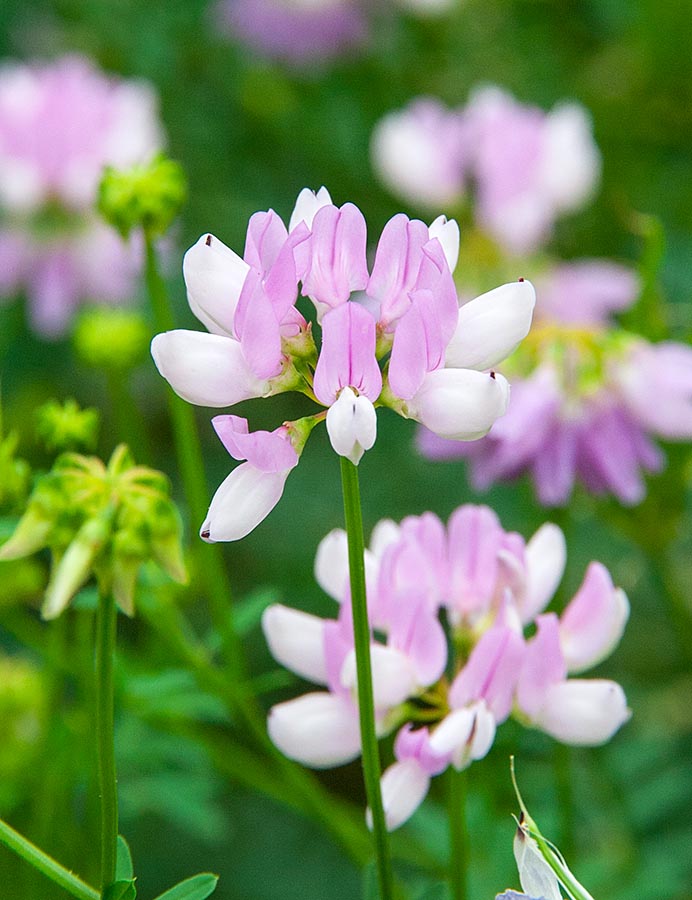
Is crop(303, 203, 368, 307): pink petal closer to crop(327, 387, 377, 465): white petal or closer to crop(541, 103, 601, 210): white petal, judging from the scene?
crop(327, 387, 377, 465): white petal

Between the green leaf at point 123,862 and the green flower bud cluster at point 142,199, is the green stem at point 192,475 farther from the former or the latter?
the green leaf at point 123,862

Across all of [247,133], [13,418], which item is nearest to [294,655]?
[13,418]

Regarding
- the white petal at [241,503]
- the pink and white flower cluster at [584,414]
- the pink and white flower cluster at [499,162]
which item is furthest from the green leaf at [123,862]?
the pink and white flower cluster at [499,162]

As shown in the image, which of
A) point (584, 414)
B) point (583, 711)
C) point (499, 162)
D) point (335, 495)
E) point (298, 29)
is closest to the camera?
point (583, 711)

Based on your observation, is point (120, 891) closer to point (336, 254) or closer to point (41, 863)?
point (41, 863)

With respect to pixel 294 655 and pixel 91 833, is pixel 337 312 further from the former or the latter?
pixel 91 833

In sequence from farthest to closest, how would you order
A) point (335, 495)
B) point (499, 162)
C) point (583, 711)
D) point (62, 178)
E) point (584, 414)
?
point (335, 495) → point (62, 178) → point (499, 162) → point (584, 414) → point (583, 711)

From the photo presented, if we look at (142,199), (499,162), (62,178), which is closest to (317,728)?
(142,199)
